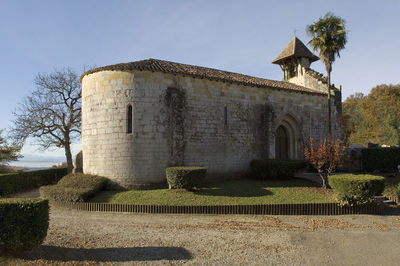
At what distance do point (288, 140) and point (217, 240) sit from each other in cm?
1347

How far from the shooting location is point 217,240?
721 centimetres

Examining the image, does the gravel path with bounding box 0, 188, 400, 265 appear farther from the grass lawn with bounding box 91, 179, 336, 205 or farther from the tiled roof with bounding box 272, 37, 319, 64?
the tiled roof with bounding box 272, 37, 319, 64

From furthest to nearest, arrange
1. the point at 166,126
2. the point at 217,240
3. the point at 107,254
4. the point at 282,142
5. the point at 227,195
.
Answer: the point at 282,142, the point at 166,126, the point at 227,195, the point at 217,240, the point at 107,254

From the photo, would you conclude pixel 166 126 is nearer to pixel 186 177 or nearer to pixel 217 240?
pixel 186 177

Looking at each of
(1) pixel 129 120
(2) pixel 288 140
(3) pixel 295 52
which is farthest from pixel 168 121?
(3) pixel 295 52

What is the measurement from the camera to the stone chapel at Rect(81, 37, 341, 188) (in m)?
13.4

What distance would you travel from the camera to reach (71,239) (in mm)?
7168

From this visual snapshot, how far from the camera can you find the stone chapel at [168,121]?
43.8 feet

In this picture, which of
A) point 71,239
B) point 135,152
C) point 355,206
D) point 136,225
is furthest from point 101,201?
point 355,206

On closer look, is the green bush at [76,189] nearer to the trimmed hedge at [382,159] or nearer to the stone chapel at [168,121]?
the stone chapel at [168,121]

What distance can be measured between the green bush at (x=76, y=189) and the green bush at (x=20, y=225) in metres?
5.89

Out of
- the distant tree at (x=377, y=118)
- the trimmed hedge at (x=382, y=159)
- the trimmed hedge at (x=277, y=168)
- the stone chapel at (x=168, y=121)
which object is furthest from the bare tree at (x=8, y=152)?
the distant tree at (x=377, y=118)

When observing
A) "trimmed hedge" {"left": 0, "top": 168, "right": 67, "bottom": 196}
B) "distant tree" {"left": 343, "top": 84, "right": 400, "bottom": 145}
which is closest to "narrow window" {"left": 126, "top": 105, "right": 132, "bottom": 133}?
"trimmed hedge" {"left": 0, "top": 168, "right": 67, "bottom": 196}

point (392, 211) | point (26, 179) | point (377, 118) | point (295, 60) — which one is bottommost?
point (392, 211)
